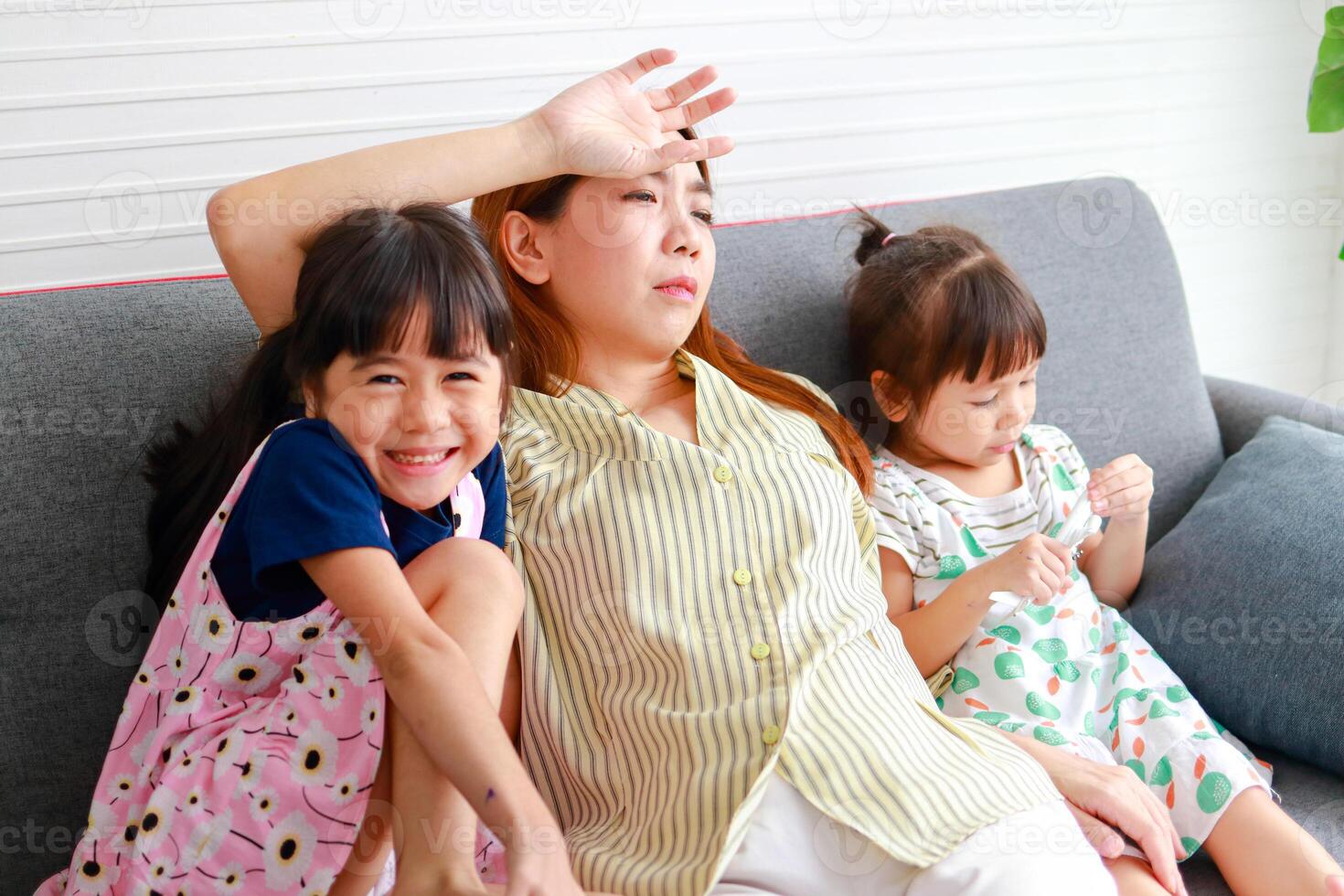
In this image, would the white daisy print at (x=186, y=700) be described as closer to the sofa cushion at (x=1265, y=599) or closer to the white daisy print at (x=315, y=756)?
the white daisy print at (x=315, y=756)

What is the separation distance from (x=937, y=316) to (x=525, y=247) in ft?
1.79

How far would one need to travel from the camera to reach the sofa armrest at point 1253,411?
1799mm

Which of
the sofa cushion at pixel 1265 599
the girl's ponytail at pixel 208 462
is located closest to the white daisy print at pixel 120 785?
the girl's ponytail at pixel 208 462

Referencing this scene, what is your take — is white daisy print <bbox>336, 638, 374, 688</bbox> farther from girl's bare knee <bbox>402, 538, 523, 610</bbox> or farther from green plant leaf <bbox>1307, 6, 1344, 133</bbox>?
green plant leaf <bbox>1307, 6, 1344, 133</bbox>

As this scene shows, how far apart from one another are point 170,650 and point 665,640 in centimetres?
47

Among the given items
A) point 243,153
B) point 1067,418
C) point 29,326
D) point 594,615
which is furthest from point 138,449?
point 1067,418

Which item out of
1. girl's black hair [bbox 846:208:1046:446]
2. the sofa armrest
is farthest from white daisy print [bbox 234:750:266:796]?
the sofa armrest

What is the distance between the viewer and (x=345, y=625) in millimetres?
1005

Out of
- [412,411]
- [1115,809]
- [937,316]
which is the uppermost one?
[412,411]

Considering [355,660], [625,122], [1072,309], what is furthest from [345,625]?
[1072,309]

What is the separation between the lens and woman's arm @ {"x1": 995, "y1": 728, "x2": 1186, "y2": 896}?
1188 millimetres

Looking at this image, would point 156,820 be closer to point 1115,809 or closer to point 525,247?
point 525,247

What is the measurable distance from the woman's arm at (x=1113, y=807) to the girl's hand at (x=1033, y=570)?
0.54ft

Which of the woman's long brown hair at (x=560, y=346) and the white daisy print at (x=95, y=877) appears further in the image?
the woman's long brown hair at (x=560, y=346)
